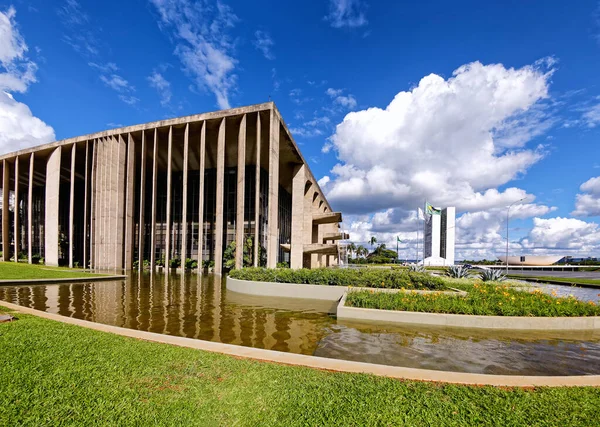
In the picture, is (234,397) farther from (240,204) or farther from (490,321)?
(240,204)

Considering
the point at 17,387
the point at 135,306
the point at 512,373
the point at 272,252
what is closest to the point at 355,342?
the point at 512,373

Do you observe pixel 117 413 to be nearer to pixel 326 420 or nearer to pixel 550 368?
pixel 326 420

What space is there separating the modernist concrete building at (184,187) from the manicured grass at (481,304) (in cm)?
1678

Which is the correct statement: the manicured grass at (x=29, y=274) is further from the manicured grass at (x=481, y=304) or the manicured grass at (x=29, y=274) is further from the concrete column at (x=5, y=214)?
the concrete column at (x=5, y=214)

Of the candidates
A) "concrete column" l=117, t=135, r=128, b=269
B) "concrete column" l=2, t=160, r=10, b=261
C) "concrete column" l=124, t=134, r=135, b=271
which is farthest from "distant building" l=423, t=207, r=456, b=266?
"concrete column" l=2, t=160, r=10, b=261

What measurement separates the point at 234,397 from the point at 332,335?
4547mm

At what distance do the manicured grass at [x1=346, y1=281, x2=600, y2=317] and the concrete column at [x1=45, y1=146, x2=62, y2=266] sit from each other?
38868 millimetres

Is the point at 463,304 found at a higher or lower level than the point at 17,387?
lower

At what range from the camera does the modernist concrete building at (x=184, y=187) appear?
26.8 meters

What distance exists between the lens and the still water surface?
A: 6172mm

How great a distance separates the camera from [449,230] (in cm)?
8431

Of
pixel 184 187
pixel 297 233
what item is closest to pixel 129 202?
pixel 184 187

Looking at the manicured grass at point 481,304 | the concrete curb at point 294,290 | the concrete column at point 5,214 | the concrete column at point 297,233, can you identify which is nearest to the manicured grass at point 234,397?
the manicured grass at point 481,304

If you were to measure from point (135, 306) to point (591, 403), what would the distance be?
42.3ft
